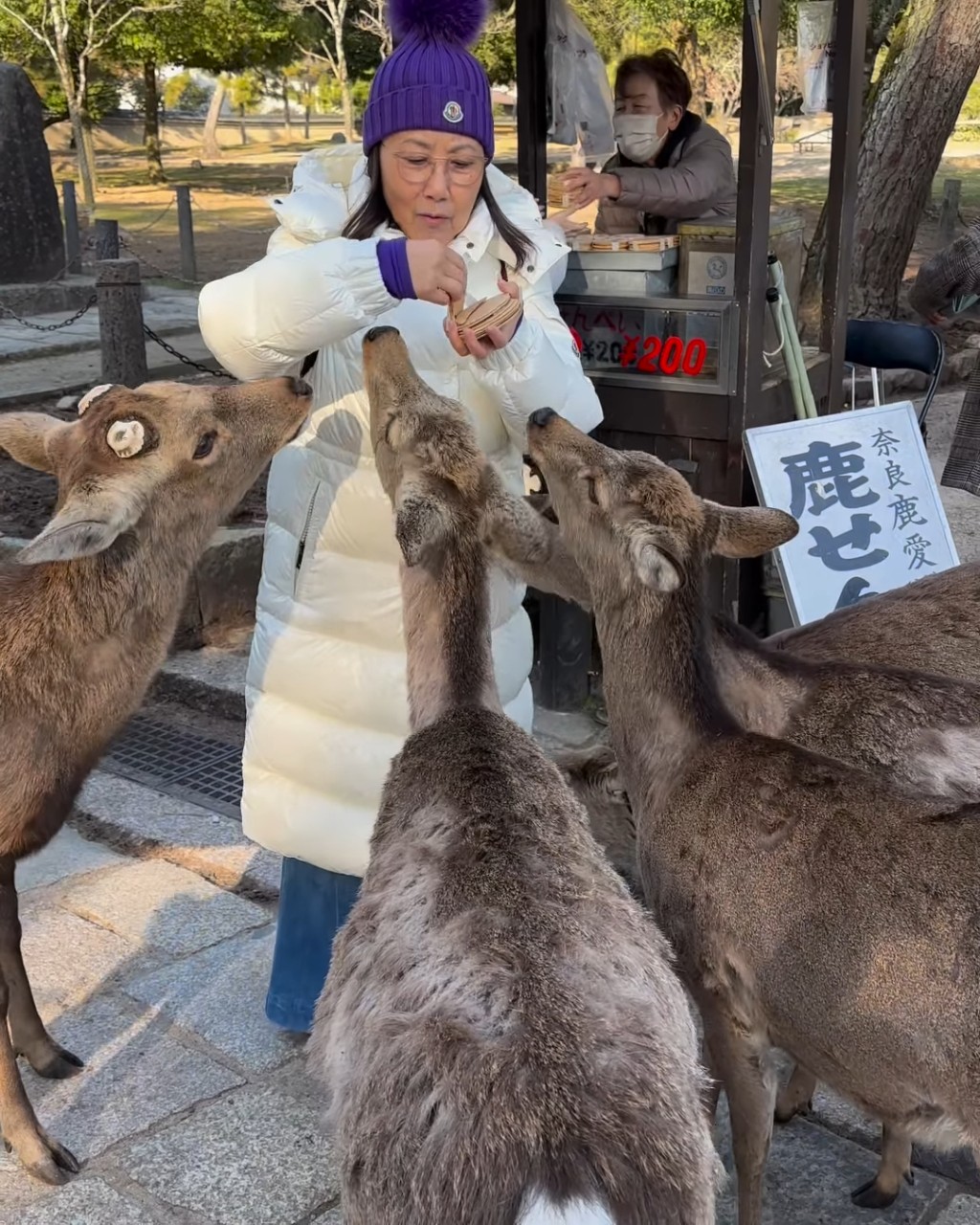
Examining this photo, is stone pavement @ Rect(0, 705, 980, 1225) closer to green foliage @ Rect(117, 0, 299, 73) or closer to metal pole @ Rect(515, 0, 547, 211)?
metal pole @ Rect(515, 0, 547, 211)

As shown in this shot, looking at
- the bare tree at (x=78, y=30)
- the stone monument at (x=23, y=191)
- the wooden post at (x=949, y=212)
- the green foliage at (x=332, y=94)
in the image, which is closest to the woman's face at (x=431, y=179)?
the stone monument at (x=23, y=191)

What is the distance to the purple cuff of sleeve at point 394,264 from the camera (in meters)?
2.86

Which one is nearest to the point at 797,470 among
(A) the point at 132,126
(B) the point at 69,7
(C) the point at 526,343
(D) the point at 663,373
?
(D) the point at 663,373

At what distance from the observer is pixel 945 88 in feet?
31.7

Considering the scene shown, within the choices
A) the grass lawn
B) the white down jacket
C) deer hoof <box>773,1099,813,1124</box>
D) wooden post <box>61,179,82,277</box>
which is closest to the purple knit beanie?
the white down jacket

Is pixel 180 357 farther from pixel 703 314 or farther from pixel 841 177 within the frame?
pixel 841 177

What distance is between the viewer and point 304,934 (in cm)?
360

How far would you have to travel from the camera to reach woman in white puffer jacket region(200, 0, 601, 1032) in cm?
310

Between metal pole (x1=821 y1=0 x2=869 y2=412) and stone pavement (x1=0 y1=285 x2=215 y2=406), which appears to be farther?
stone pavement (x1=0 y1=285 x2=215 y2=406)

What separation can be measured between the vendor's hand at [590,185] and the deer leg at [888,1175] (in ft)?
A: 12.2

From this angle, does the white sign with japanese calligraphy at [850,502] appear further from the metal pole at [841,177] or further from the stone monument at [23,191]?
the stone monument at [23,191]

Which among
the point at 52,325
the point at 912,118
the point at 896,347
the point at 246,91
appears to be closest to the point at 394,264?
the point at 896,347

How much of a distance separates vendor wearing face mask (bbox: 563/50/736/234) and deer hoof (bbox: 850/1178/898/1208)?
12.3ft

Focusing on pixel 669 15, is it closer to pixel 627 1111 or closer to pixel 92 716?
pixel 92 716
